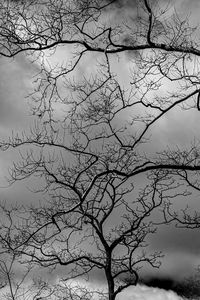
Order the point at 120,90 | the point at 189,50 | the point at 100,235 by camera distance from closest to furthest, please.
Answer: the point at 189,50 < the point at 120,90 < the point at 100,235

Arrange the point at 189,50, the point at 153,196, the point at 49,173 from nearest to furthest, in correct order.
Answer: the point at 189,50
the point at 49,173
the point at 153,196

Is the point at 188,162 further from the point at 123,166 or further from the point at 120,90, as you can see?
the point at 120,90

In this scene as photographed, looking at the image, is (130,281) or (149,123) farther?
(130,281)

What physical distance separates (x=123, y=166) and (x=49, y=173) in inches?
151

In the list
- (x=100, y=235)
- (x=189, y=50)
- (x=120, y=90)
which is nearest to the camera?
(x=189, y=50)

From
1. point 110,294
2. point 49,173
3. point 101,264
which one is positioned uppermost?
point 49,173

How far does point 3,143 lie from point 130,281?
27.3 ft

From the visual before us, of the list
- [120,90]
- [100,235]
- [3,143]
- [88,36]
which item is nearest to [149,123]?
[120,90]

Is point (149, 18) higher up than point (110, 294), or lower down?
higher up

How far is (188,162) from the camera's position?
393 inches

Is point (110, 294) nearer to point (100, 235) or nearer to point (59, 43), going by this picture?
point (100, 235)

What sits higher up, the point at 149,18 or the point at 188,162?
the point at 149,18

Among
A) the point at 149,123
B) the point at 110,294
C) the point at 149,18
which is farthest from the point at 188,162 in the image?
the point at 110,294

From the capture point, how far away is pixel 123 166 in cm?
A: 1005
